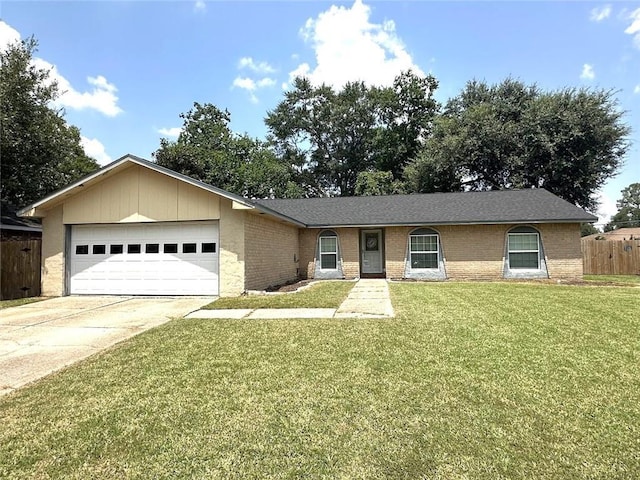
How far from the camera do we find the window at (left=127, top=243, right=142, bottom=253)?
11.9 metres

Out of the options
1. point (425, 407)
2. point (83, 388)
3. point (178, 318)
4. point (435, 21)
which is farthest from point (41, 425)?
point (435, 21)

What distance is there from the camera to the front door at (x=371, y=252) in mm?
17312

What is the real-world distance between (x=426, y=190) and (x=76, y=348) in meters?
26.9

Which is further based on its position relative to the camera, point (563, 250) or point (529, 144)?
point (529, 144)

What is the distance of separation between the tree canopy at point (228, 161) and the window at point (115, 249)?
60.1 feet

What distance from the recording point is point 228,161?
3228 centimetres

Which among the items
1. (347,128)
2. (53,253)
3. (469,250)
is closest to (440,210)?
(469,250)

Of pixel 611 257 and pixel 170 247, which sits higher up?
pixel 170 247

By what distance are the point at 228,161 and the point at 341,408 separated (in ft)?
102

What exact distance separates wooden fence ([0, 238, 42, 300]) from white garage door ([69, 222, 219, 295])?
1095 millimetres

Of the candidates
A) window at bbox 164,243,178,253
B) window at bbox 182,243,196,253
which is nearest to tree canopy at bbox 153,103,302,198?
window at bbox 164,243,178,253

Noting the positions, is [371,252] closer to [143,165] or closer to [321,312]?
[321,312]

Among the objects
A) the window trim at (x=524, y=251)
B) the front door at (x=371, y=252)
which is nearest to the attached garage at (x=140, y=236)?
the front door at (x=371, y=252)

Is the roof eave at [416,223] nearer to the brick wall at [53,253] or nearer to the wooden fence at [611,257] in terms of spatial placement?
the wooden fence at [611,257]
